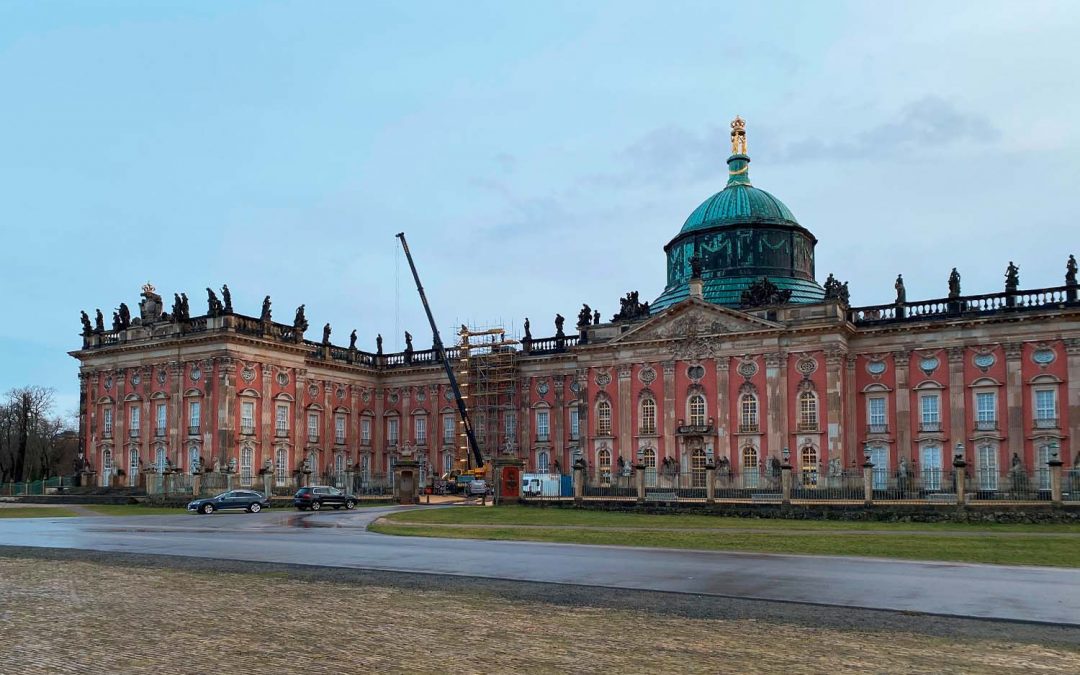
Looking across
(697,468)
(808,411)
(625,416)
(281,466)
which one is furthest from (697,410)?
(281,466)

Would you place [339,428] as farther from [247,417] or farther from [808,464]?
[808,464]

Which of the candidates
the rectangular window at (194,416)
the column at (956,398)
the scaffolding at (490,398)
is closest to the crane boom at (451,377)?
the scaffolding at (490,398)

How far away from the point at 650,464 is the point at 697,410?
4942 millimetres

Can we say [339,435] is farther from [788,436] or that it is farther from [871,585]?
[871,585]

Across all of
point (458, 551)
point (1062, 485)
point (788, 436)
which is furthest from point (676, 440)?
point (458, 551)

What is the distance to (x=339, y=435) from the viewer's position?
76875 mm

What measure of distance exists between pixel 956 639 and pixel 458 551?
15.5m

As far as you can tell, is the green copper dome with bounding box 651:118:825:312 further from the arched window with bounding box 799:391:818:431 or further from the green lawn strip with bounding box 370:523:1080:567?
the green lawn strip with bounding box 370:523:1080:567

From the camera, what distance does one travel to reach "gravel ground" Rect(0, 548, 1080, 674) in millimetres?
11453

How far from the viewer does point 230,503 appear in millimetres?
51844

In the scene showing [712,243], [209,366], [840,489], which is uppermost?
[712,243]

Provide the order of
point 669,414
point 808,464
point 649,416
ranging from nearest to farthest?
point 808,464 < point 669,414 < point 649,416

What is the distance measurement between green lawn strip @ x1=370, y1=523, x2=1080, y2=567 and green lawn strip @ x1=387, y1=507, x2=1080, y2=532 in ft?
12.9

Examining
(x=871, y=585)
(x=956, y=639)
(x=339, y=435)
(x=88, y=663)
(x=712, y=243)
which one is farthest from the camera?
(x=339, y=435)
